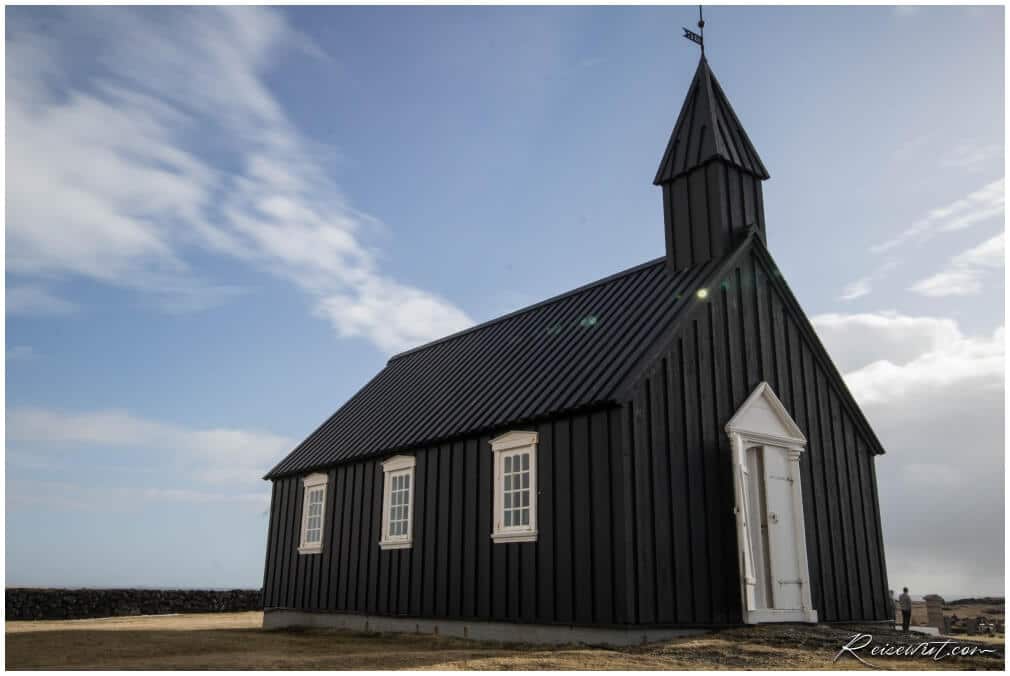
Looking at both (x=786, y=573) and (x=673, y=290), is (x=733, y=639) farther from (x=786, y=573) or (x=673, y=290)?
(x=673, y=290)

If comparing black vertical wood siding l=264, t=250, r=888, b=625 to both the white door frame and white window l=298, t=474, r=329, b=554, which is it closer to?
the white door frame

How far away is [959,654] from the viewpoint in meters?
10.7

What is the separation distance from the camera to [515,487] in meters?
14.2

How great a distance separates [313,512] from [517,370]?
22.8 ft

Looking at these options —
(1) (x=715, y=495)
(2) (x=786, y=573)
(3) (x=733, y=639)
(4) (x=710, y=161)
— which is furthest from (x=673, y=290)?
(3) (x=733, y=639)

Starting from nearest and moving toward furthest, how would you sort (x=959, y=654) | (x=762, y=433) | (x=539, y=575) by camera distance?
(x=959, y=654) < (x=539, y=575) < (x=762, y=433)

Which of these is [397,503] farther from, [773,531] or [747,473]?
[773,531]

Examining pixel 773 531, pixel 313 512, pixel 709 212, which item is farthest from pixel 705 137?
pixel 313 512

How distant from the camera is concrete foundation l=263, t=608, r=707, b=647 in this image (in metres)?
11.9

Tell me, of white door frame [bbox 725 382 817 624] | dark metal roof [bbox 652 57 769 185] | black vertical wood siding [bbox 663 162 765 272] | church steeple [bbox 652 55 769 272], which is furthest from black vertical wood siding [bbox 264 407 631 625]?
dark metal roof [bbox 652 57 769 185]

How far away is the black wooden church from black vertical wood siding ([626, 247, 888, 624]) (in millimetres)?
37

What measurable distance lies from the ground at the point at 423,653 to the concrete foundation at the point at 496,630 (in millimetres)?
318

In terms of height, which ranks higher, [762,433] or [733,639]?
[762,433]

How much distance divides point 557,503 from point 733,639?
10.5 feet
